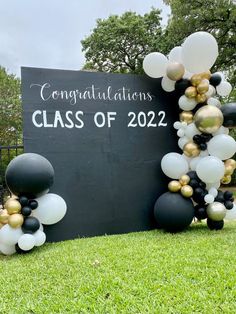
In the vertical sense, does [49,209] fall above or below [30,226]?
above

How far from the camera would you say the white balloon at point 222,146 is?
3377mm

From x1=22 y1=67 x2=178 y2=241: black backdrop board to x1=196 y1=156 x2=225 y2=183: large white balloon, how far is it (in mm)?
584

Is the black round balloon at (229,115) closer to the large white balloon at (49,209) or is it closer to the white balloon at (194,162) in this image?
the white balloon at (194,162)

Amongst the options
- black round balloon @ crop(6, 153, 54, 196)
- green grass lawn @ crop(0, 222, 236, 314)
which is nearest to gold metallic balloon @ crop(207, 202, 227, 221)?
green grass lawn @ crop(0, 222, 236, 314)

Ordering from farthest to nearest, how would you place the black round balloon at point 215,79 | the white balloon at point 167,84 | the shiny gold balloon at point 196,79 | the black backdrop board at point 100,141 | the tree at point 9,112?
the tree at point 9,112, the white balloon at point 167,84, the black round balloon at point 215,79, the shiny gold balloon at point 196,79, the black backdrop board at point 100,141

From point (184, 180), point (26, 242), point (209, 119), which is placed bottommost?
point (26, 242)

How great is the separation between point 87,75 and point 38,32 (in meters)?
9.37

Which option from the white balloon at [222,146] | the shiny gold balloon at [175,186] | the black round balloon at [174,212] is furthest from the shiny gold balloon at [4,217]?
the white balloon at [222,146]

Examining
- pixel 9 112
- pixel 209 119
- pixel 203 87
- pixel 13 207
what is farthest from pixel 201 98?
pixel 9 112

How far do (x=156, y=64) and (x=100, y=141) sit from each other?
45.7 inches

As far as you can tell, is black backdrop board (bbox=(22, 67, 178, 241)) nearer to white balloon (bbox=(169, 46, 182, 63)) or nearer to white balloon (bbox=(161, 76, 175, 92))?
white balloon (bbox=(161, 76, 175, 92))

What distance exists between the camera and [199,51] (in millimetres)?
3311

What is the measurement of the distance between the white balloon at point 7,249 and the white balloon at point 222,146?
239 cm

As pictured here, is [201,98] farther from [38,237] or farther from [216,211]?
[38,237]
